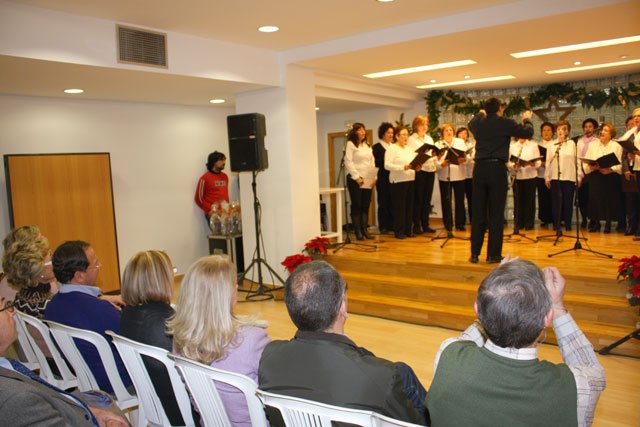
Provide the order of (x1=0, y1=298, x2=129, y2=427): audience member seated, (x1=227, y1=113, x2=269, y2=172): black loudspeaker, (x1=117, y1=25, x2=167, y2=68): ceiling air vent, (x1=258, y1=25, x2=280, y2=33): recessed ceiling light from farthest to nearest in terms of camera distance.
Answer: (x1=227, y1=113, x2=269, y2=172): black loudspeaker
(x1=258, y1=25, x2=280, y2=33): recessed ceiling light
(x1=117, y1=25, x2=167, y2=68): ceiling air vent
(x1=0, y1=298, x2=129, y2=427): audience member seated

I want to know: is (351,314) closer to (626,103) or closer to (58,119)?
(58,119)

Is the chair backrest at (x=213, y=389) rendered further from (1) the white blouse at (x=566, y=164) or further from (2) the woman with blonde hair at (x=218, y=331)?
(1) the white blouse at (x=566, y=164)

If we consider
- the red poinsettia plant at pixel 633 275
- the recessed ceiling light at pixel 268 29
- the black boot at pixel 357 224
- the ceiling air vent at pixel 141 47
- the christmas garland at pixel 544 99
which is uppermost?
the recessed ceiling light at pixel 268 29

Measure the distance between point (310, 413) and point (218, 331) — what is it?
2.02 ft

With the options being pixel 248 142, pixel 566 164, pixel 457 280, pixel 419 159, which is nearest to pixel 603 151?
pixel 566 164

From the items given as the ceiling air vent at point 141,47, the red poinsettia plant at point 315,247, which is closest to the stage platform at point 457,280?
the red poinsettia plant at point 315,247

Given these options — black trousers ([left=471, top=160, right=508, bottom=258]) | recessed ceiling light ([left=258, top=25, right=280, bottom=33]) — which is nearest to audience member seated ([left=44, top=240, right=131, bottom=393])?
recessed ceiling light ([left=258, top=25, right=280, bottom=33])

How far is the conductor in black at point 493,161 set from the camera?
513cm

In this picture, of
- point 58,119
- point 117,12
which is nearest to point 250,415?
point 117,12

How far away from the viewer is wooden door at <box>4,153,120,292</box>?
5668 millimetres

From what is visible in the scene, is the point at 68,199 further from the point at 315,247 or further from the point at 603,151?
the point at 603,151

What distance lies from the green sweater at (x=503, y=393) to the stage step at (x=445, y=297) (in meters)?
3.23

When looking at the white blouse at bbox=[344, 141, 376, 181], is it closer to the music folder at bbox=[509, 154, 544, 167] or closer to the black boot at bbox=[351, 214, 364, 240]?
the black boot at bbox=[351, 214, 364, 240]

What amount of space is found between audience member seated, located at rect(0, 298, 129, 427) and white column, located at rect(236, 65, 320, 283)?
15.4 feet
